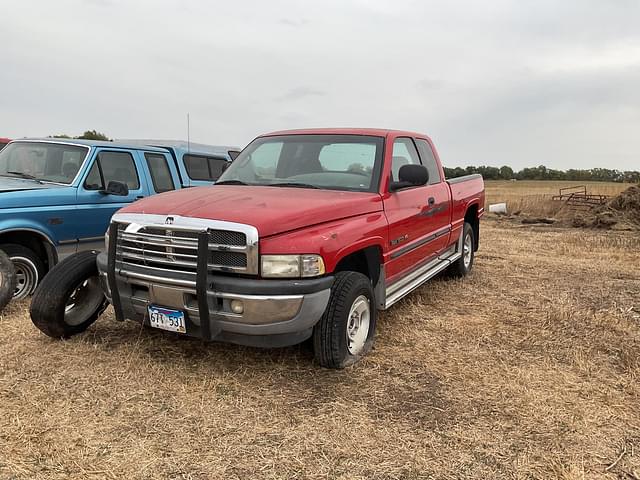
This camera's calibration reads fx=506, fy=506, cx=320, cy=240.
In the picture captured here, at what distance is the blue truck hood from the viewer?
5.06 metres

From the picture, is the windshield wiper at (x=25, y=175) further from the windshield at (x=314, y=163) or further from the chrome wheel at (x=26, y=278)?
the windshield at (x=314, y=163)

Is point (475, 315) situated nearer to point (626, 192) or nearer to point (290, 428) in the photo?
point (290, 428)

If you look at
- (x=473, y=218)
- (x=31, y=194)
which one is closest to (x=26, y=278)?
(x=31, y=194)

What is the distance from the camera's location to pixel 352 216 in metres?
3.84

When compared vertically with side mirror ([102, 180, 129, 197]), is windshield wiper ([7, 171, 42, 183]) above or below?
above

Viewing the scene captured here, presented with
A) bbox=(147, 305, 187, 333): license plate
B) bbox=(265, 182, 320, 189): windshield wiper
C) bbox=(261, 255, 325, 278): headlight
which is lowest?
bbox=(147, 305, 187, 333): license plate

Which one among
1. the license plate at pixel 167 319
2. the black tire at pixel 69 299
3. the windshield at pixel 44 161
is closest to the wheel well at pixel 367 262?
the license plate at pixel 167 319

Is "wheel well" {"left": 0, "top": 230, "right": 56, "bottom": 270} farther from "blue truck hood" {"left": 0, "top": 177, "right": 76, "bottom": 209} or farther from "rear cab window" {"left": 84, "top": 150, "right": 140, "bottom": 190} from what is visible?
"rear cab window" {"left": 84, "top": 150, "right": 140, "bottom": 190}

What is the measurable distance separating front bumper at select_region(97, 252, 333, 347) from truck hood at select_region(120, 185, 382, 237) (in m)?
0.38

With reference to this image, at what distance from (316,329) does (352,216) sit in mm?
892

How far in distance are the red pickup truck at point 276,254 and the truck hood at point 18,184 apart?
1671 mm

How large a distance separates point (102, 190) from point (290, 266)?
3738 millimetres

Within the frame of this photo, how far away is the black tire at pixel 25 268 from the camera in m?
5.19

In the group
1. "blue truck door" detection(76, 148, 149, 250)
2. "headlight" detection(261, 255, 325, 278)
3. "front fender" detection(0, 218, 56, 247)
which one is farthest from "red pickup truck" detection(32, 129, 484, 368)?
"blue truck door" detection(76, 148, 149, 250)
